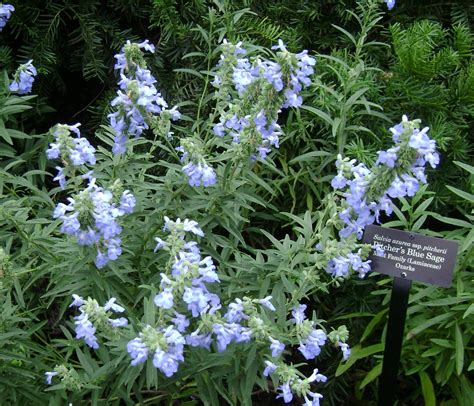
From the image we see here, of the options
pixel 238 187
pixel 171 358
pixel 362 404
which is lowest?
pixel 362 404

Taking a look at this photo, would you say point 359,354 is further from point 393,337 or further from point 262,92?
point 262,92

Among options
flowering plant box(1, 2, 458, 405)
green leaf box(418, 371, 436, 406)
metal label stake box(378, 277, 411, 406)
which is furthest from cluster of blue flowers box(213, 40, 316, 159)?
green leaf box(418, 371, 436, 406)

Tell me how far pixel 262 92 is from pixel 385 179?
1.78 feet

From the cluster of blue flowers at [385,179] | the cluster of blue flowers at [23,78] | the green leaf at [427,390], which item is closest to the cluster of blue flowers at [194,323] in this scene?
the cluster of blue flowers at [385,179]

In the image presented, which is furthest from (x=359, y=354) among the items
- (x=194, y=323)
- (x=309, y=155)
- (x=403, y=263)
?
(x=194, y=323)

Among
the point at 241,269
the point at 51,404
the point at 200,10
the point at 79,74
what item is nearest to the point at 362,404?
the point at 241,269

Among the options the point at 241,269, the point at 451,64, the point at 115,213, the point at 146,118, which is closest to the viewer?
the point at 115,213

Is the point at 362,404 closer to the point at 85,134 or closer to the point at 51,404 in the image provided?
the point at 51,404

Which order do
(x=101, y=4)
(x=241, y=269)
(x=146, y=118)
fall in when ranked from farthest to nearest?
(x=101, y=4)
(x=241, y=269)
(x=146, y=118)

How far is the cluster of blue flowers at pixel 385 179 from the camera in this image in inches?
86.6

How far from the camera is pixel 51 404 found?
9.10 feet

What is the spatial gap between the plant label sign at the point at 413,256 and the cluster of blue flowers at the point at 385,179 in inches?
12.5

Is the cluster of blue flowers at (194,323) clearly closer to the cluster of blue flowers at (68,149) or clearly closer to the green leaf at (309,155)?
the cluster of blue flowers at (68,149)

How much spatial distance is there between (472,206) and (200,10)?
6.19 feet
